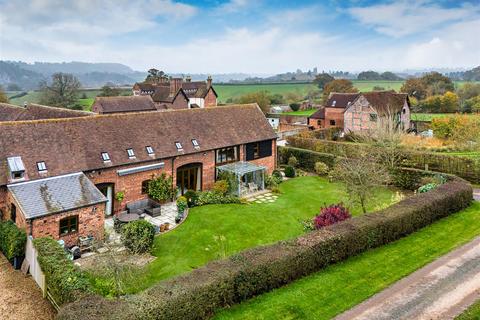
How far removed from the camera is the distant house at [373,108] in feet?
152

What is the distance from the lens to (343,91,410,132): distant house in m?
46.4

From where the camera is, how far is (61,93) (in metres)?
70.3

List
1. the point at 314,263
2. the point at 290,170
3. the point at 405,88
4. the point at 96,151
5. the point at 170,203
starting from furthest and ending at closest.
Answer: the point at 405,88 < the point at 290,170 < the point at 170,203 < the point at 96,151 < the point at 314,263

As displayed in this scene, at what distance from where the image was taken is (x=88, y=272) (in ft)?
44.7

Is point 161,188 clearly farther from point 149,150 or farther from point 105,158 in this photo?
point 105,158

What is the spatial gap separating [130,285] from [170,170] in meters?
10.7

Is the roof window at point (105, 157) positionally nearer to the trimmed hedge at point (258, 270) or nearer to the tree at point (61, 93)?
the trimmed hedge at point (258, 270)

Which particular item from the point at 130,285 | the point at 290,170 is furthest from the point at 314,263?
the point at 290,170

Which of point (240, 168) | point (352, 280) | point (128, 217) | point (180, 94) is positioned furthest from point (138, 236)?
point (180, 94)

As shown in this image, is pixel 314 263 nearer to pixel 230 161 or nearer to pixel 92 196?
pixel 92 196

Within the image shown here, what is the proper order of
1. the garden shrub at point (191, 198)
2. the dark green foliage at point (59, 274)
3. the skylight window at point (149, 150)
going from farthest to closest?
the garden shrub at point (191, 198) → the skylight window at point (149, 150) → the dark green foliage at point (59, 274)

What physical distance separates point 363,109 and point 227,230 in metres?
35.3

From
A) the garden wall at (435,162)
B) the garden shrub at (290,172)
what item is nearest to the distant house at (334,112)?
the garden wall at (435,162)

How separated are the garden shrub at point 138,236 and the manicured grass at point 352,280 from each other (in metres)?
6.85
